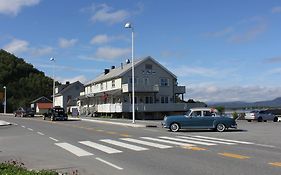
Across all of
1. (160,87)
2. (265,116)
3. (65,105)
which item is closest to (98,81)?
(160,87)

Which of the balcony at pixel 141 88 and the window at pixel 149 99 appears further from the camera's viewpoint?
the window at pixel 149 99

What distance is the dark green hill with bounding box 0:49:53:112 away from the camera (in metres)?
139

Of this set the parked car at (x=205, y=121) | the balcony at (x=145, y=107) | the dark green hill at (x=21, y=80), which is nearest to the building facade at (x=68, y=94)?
the dark green hill at (x=21, y=80)

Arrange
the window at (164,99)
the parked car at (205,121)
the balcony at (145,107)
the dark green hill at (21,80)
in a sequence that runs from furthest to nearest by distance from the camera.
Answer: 1. the dark green hill at (21,80)
2. the window at (164,99)
3. the balcony at (145,107)
4. the parked car at (205,121)

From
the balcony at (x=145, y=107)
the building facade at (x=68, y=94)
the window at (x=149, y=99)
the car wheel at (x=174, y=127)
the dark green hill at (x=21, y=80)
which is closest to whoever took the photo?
the car wheel at (x=174, y=127)

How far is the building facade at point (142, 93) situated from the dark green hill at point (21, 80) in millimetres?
66174

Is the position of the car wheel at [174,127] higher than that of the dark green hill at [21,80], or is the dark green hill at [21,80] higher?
the dark green hill at [21,80]

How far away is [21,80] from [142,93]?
86.0 m

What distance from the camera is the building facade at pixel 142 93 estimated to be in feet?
213

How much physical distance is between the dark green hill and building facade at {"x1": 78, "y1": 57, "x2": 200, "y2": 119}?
6617cm

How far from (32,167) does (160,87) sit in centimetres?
5908

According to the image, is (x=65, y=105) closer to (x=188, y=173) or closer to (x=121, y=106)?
(x=121, y=106)

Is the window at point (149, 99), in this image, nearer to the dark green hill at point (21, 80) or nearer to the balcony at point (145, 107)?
the balcony at point (145, 107)

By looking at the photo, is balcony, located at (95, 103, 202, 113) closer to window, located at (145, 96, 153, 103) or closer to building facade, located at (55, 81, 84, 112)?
window, located at (145, 96, 153, 103)
